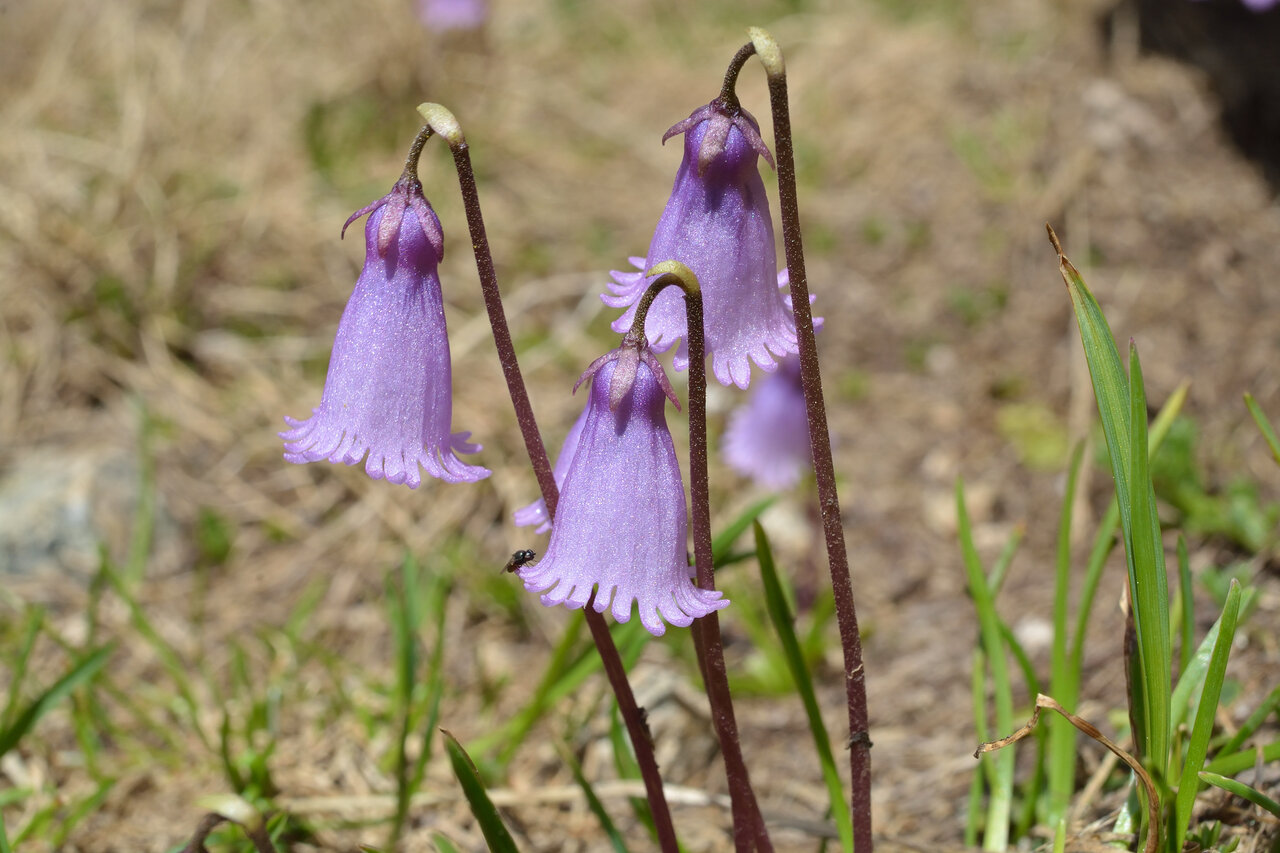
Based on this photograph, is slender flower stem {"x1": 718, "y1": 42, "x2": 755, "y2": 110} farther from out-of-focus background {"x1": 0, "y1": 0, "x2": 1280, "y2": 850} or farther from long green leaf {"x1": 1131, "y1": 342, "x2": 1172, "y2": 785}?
out-of-focus background {"x1": 0, "y1": 0, "x2": 1280, "y2": 850}

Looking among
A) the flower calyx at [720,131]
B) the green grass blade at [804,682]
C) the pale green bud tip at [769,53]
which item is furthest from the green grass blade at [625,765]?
the pale green bud tip at [769,53]

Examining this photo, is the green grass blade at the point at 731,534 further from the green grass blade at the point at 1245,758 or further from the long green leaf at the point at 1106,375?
the green grass blade at the point at 1245,758

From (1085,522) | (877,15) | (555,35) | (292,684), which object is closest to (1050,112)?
(877,15)

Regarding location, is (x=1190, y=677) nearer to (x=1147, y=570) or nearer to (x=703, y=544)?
(x=1147, y=570)

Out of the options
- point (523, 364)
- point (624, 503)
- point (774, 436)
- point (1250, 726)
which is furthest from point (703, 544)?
point (523, 364)

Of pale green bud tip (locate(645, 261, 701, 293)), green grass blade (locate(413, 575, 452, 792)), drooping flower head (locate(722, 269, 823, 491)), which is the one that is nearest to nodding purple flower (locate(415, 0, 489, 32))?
drooping flower head (locate(722, 269, 823, 491))

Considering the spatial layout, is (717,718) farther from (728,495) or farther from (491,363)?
(491,363)
